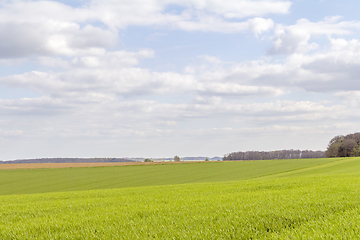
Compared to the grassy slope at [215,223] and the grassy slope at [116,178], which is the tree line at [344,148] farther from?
the grassy slope at [215,223]

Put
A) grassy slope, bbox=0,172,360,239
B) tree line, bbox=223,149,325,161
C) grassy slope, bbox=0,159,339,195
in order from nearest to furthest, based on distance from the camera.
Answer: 1. grassy slope, bbox=0,172,360,239
2. grassy slope, bbox=0,159,339,195
3. tree line, bbox=223,149,325,161

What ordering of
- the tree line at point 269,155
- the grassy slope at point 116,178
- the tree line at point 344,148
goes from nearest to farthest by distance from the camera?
the grassy slope at point 116,178
the tree line at point 344,148
the tree line at point 269,155

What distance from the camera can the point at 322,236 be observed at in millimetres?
5406

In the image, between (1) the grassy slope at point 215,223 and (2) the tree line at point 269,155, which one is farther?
(2) the tree line at point 269,155

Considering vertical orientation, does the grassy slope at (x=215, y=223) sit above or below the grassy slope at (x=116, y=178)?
above

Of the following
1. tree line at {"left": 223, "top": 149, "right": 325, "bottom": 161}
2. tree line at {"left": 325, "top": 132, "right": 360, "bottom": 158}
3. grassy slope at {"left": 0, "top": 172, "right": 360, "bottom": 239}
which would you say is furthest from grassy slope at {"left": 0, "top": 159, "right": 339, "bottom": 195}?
tree line at {"left": 223, "top": 149, "right": 325, "bottom": 161}

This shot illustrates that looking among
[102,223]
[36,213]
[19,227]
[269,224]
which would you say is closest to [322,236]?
[269,224]

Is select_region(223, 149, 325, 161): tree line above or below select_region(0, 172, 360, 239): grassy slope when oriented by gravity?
below

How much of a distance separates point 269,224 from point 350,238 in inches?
75.9

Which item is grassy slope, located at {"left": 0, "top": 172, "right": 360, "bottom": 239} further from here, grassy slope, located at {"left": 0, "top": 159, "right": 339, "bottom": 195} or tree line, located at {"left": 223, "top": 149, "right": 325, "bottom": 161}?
tree line, located at {"left": 223, "top": 149, "right": 325, "bottom": 161}

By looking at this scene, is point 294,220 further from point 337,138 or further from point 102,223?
point 337,138

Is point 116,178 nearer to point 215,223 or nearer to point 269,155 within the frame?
point 215,223

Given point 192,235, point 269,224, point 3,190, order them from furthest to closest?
point 3,190, point 269,224, point 192,235

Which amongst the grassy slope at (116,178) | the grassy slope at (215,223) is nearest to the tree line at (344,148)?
the grassy slope at (116,178)
